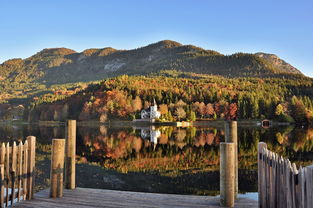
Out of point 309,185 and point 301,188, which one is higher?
point 309,185

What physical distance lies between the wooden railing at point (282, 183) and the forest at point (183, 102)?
347 feet

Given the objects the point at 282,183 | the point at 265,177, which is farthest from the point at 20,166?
the point at 282,183

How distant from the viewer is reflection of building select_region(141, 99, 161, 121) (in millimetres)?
120969

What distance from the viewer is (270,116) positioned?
4427 inches

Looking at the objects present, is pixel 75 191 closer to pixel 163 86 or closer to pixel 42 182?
pixel 42 182

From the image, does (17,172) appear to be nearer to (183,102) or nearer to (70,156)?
(70,156)

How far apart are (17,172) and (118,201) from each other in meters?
2.43

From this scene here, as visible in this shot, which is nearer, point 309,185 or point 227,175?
point 309,185

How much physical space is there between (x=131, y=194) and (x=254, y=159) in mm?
15043

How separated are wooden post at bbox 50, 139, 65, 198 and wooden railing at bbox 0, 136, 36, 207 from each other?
53 cm

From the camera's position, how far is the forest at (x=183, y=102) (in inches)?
4567

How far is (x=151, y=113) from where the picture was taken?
12219 cm

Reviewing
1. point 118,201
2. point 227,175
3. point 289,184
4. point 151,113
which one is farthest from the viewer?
point 151,113

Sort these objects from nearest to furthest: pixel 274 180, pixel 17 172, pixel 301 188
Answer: pixel 301 188 < pixel 274 180 < pixel 17 172
